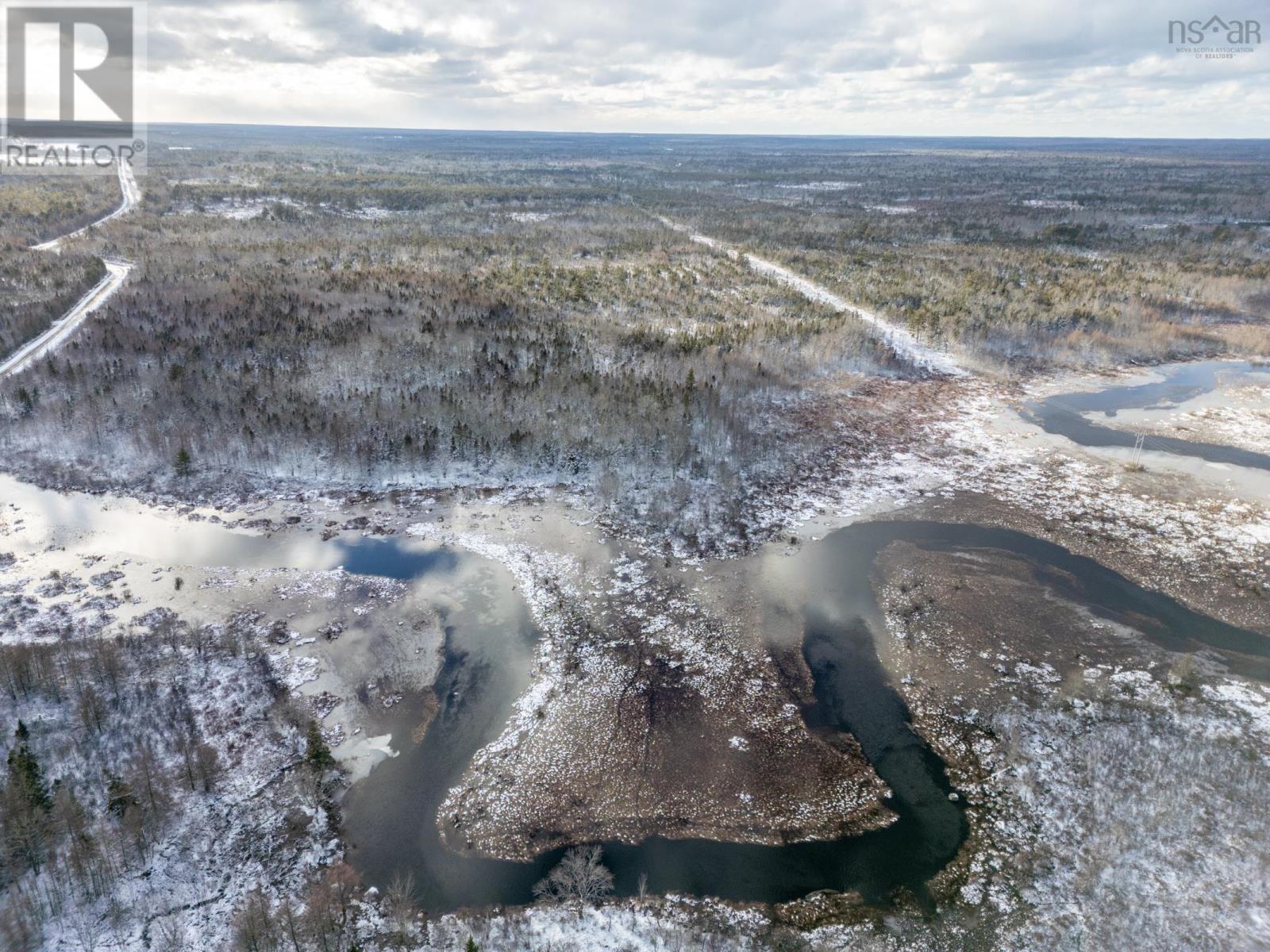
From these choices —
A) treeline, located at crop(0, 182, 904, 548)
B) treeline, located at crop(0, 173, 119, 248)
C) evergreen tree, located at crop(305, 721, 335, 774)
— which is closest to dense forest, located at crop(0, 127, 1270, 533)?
treeline, located at crop(0, 182, 904, 548)

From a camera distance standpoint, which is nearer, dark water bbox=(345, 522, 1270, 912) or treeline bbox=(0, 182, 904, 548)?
dark water bbox=(345, 522, 1270, 912)

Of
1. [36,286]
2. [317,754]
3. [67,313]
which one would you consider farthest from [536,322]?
[36,286]

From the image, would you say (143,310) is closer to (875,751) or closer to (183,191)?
(875,751)

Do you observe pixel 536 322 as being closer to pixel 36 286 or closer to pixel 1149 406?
pixel 36 286

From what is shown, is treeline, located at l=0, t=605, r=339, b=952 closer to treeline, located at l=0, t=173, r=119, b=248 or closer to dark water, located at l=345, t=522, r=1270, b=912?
dark water, located at l=345, t=522, r=1270, b=912

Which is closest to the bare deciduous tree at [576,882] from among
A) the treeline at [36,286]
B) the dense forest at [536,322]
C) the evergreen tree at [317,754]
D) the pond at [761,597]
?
the pond at [761,597]

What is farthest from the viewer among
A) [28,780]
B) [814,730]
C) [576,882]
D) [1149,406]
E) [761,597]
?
[1149,406]

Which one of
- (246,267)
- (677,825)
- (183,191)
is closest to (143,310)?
(246,267)
